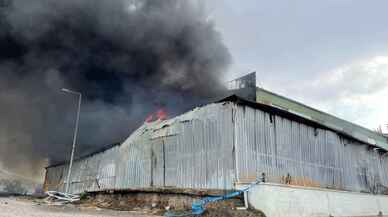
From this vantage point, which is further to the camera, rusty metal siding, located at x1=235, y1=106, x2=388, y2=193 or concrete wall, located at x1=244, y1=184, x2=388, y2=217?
rusty metal siding, located at x1=235, y1=106, x2=388, y2=193

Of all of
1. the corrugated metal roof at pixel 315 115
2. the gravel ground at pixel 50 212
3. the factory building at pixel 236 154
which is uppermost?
the corrugated metal roof at pixel 315 115

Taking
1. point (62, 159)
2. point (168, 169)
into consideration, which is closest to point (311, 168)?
point (168, 169)

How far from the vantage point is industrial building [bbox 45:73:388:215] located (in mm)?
13188

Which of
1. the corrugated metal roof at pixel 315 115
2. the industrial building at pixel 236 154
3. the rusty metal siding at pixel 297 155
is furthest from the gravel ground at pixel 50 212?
the corrugated metal roof at pixel 315 115

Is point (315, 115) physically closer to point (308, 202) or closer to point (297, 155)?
point (297, 155)

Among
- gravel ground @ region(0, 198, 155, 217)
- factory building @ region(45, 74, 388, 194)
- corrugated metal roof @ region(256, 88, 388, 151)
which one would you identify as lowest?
gravel ground @ region(0, 198, 155, 217)

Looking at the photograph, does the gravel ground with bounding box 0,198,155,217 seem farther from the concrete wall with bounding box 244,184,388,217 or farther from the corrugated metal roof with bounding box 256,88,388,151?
the corrugated metal roof with bounding box 256,88,388,151

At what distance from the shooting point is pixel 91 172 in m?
Answer: 21.9

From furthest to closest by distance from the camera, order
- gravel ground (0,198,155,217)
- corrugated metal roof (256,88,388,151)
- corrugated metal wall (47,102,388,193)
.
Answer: corrugated metal roof (256,88,388,151) → corrugated metal wall (47,102,388,193) → gravel ground (0,198,155,217)

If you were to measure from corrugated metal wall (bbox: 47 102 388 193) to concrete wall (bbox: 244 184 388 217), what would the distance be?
0.67 m

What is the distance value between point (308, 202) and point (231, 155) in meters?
4.31

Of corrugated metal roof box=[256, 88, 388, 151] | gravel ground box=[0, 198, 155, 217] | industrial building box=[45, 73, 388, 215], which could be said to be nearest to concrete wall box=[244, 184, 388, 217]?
industrial building box=[45, 73, 388, 215]

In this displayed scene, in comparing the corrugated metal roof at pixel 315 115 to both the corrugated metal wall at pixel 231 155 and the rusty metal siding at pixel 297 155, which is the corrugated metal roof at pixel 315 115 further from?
the corrugated metal wall at pixel 231 155

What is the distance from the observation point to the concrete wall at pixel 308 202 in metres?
12.0
